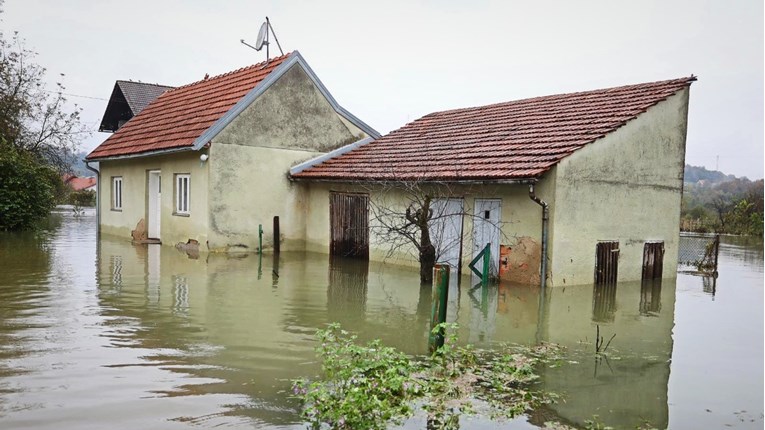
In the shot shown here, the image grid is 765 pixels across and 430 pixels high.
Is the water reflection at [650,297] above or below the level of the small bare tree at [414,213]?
below

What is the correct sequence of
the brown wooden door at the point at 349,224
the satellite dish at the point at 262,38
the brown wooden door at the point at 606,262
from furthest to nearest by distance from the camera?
the satellite dish at the point at 262,38 < the brown wooden door at the point at 349,224 < the brown wooden door at the point at 606,262

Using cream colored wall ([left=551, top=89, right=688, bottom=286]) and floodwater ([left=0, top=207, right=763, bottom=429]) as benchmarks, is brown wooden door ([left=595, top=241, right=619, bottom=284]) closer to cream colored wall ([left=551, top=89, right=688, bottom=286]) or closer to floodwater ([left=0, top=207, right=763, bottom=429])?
cream colored wall ([left=551, top=89, right=688, bottom=286])

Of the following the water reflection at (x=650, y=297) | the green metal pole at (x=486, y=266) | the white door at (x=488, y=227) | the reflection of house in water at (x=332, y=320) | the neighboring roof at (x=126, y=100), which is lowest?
the water reflection at (x=650, y=297)

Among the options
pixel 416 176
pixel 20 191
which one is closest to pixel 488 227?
pixel 416 176

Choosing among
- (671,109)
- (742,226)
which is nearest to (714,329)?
(671,109)

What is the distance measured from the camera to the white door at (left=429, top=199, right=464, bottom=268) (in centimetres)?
1385

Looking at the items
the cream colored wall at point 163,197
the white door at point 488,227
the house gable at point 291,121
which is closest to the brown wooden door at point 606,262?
the white door at point 488,227

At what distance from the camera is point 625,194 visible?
13.6m

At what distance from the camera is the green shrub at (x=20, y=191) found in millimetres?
20547

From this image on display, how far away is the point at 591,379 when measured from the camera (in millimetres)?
6508

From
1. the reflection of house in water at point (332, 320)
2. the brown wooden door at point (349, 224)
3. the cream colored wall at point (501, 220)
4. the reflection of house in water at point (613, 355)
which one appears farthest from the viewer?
the brown wooden door at point (349, 224)

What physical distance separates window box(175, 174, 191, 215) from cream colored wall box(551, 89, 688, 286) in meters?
10.5

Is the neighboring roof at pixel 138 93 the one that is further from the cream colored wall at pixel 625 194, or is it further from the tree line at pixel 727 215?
the tree line at pixel 727 215

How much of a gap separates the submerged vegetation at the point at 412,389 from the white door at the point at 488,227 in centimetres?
620
